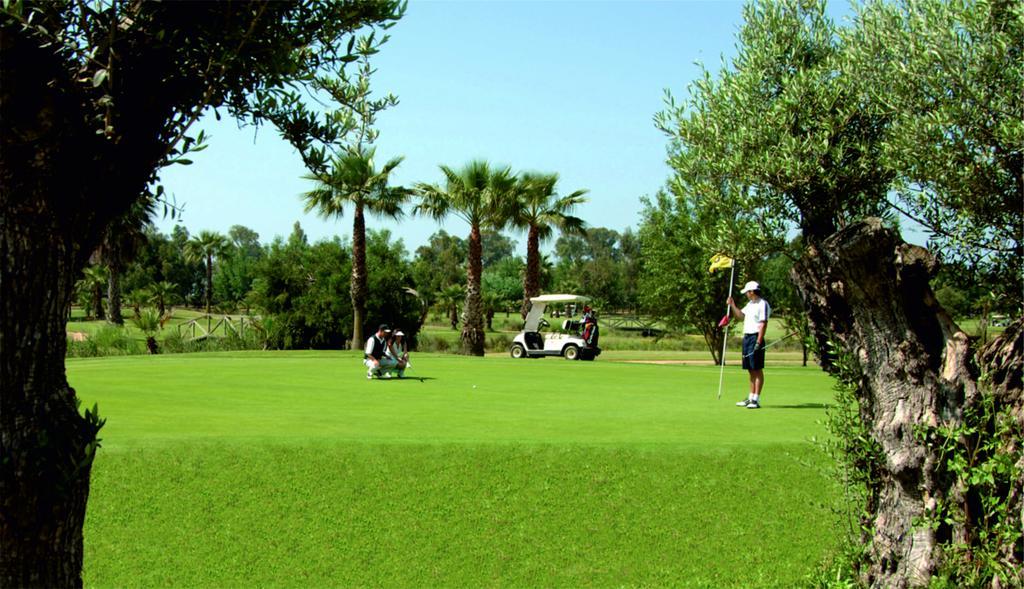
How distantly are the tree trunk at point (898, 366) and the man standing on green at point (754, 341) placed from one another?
7548 mm

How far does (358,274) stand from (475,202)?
626 cm

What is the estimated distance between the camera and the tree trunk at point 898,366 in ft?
18.3

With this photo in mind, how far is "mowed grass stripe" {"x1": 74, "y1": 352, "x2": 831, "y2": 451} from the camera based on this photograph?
33.8ft

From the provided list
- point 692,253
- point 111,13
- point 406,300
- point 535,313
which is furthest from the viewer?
point 406,300

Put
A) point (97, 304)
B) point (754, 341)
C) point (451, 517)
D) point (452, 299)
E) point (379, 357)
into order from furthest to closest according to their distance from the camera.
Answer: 1. point (452, 299)
2. point (97, 304)
3. point (379, 357)
4. point (754, 341)
5. point (451, 517)

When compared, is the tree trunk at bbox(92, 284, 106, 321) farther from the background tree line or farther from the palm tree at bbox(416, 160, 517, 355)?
the palm tree at bbox(416, 160, 517, 355)

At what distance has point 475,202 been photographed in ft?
127

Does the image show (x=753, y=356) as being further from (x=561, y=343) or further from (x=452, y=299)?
(x=452, y=299)

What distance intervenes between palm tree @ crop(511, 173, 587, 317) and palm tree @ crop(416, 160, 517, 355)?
1194mm

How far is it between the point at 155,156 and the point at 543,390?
41.1ft

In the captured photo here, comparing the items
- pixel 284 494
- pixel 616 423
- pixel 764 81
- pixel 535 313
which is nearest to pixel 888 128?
pixel 764 81

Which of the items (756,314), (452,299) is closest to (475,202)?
(756,314)

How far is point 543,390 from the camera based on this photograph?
1692 cm

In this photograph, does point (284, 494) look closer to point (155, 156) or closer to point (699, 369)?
point (155, 156)
